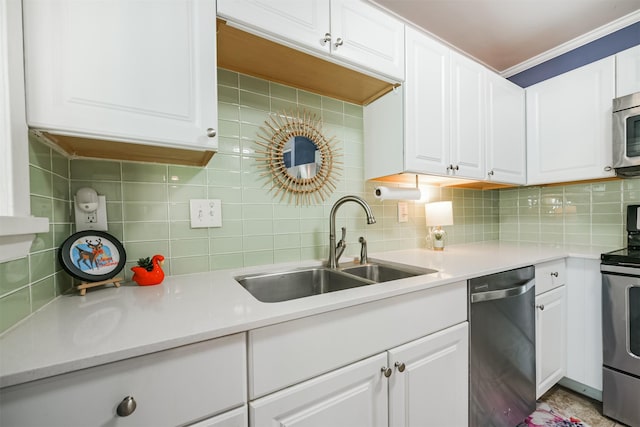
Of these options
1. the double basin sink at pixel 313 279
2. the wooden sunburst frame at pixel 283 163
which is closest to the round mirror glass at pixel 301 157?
the wooden sunburst frame at pixel 283 163

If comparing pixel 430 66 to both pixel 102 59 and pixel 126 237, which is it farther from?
pixel 126 237

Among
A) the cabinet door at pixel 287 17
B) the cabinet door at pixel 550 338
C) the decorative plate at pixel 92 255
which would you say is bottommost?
the cabinet door at pixel 550 338

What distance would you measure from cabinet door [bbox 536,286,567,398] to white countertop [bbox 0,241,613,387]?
0.85 meters

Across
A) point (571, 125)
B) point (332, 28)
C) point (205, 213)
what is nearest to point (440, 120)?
point (332, 28)

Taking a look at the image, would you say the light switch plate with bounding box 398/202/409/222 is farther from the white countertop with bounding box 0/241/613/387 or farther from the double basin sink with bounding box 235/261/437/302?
the white countertop with bounding box 0/241/613/387

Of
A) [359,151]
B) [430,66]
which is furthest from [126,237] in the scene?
[430,66]

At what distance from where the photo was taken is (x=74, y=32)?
2.32 feet

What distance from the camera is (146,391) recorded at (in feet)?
1.85

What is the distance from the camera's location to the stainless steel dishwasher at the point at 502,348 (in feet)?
3.84

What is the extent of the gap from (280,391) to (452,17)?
2214 mm

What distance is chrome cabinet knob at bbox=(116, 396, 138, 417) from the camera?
528 millimetres

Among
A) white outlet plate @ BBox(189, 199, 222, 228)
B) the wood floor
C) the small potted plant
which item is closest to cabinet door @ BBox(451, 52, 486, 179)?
the small potted plant

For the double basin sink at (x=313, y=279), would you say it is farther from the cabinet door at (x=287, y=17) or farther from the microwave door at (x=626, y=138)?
the microwave door at (x=626, y=138)

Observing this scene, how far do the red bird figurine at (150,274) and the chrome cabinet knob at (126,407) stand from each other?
52 centimetres
